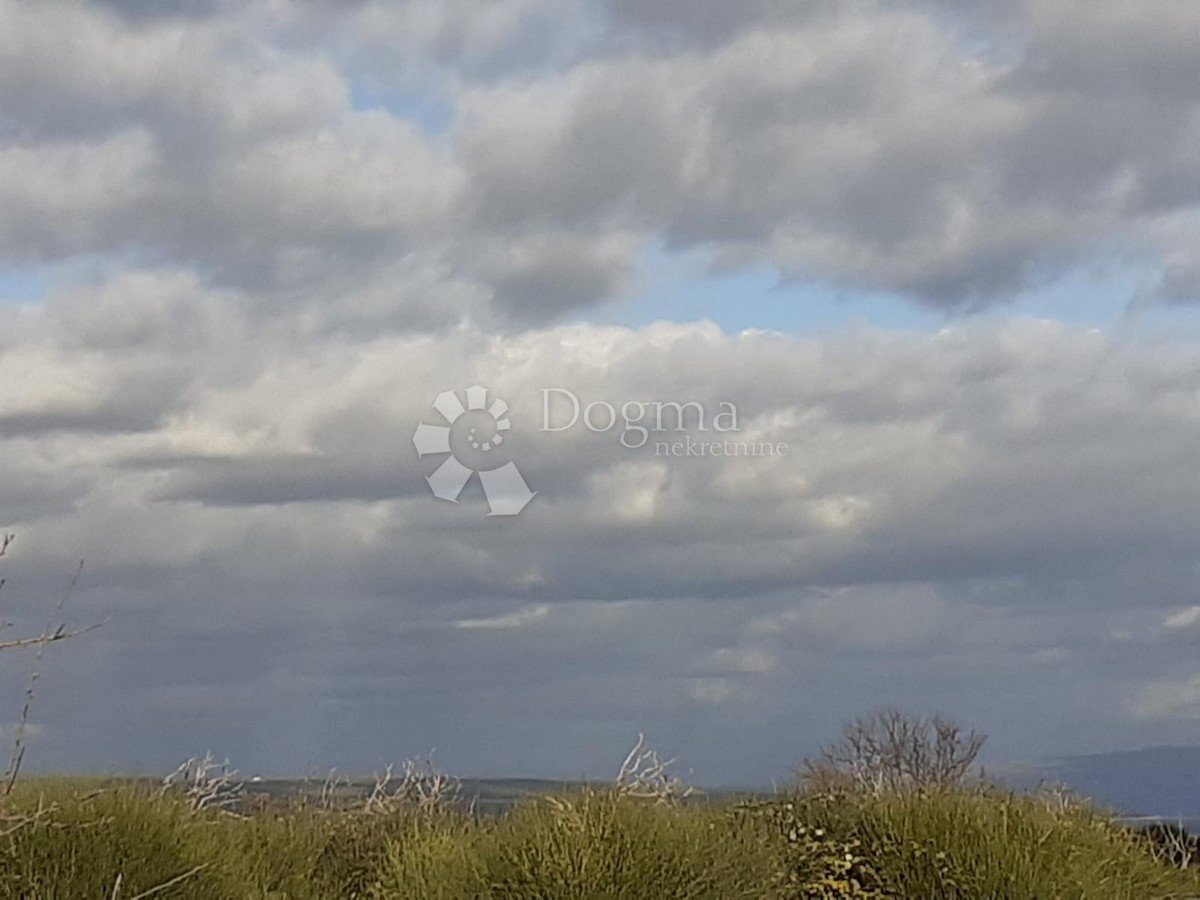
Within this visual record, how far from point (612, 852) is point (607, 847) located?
8 cm

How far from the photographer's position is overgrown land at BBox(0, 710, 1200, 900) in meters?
13.9

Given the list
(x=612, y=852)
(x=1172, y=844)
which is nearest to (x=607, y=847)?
(x=612, y=852)

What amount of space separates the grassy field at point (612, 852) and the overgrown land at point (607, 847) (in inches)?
0.8

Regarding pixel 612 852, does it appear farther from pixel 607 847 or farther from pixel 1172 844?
pixel 1172 844

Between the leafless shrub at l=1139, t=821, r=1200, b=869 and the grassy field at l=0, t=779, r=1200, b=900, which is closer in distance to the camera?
the grassy field at l=0, t=779, r=1200, b=900

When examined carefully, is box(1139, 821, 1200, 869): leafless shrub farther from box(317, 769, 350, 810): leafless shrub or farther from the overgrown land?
box(317, 769, 350, 810): leafless shrub

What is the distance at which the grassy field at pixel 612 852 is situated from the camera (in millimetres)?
13875

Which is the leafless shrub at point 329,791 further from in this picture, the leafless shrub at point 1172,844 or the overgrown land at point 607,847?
the leafless shrub at point 1172,844

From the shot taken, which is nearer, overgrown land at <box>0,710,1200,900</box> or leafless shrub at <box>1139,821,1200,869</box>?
overgrown land at <box>0,710,1200,900</box>

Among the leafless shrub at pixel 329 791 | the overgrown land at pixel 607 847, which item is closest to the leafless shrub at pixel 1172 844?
the overgrown land at pixel 607 847

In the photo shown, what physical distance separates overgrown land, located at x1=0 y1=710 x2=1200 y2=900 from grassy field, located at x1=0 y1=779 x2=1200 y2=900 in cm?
2

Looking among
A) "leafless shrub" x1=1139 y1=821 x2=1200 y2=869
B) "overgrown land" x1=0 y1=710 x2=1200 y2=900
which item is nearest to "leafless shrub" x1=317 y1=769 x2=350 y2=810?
"overgrown land" x1=0 y1=710 x2=1200 y2=900

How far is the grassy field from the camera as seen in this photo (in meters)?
13.9

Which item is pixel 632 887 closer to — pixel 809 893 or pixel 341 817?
pixel 809 893
